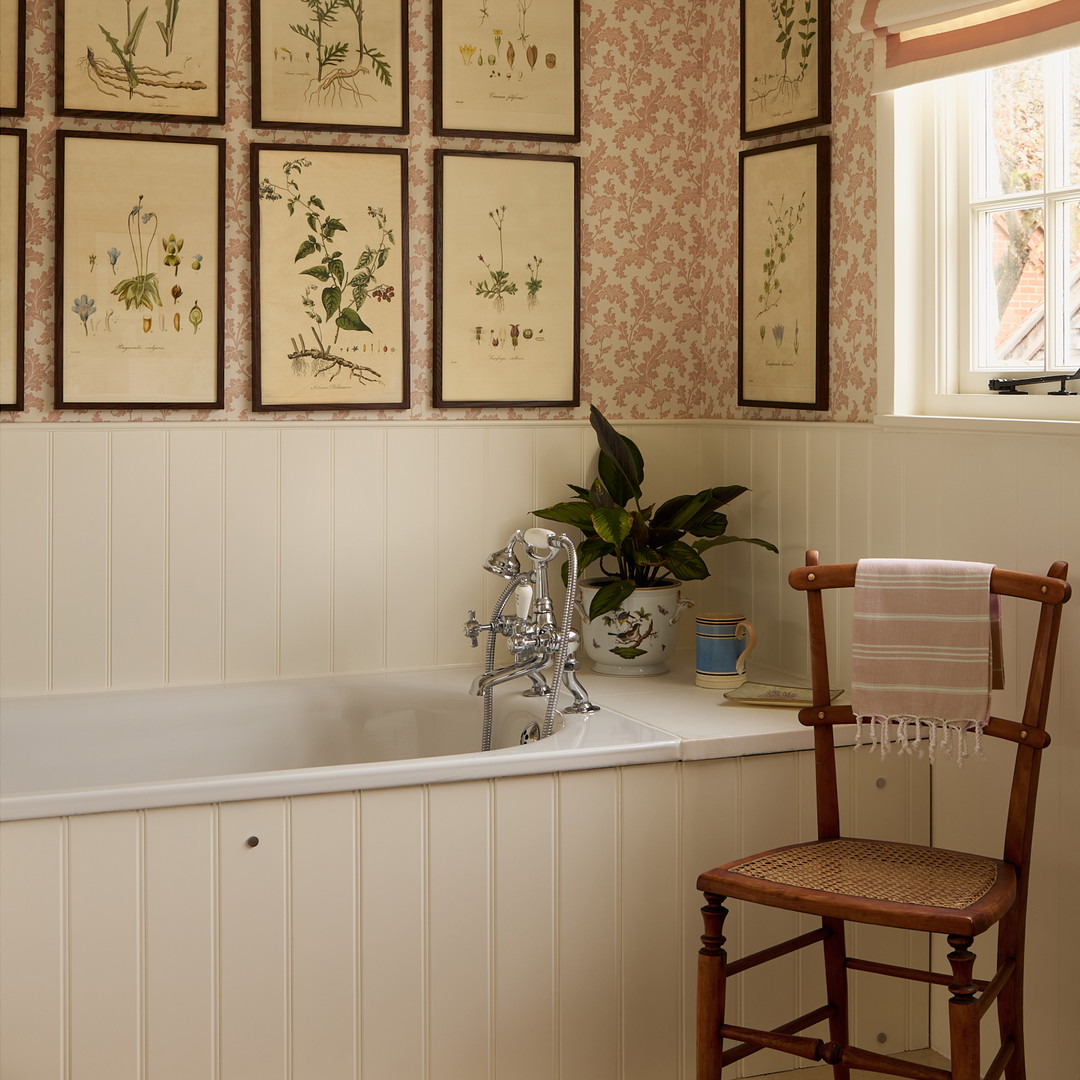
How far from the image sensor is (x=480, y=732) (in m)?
2.82

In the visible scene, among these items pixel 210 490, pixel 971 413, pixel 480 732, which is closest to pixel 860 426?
pixel 971 413

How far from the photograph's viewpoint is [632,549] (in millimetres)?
2957

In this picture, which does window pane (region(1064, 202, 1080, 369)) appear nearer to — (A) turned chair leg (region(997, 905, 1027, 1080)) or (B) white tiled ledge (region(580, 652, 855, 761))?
(B) white tiled ledge (region(580, 652, 855, 761))

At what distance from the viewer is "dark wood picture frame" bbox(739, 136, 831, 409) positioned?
2830 mm

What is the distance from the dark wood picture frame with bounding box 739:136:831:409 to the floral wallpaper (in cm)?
3

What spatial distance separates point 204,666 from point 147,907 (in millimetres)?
971

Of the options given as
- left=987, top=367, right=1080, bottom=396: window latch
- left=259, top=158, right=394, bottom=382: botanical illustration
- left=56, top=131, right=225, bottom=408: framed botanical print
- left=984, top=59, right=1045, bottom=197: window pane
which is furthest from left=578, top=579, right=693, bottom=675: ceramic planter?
left=984, top=59, right=1045, bottom=197: window pane

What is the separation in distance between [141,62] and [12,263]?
1.69 ft

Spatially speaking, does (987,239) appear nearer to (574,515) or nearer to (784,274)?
(784,274)

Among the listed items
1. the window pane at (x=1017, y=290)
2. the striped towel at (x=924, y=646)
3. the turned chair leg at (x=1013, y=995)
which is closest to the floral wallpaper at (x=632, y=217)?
the window pane at (x=1017, y=290)

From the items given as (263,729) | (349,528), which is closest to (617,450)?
(349,528)

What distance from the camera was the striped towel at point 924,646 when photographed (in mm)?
2049

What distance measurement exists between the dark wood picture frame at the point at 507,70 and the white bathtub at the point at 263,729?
1.30 m

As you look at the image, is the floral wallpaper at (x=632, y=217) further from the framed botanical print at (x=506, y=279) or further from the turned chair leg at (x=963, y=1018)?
the turned chair leg at (x=963, y=1018)
